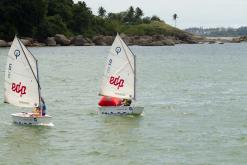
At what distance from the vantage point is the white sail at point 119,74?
51.4 m

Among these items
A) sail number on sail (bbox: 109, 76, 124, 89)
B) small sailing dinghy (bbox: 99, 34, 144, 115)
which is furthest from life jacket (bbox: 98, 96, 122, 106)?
sail number on sail (bbox: 109, 76, 124, 89)

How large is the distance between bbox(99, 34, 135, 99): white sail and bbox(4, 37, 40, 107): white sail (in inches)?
319

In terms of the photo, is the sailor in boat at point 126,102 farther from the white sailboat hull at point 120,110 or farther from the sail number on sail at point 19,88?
the sail number on sail at point 19,88

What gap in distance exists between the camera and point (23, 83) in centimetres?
4566

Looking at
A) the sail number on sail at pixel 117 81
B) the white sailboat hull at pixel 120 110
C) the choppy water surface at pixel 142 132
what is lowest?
the choppy water surface at pixel 142 132

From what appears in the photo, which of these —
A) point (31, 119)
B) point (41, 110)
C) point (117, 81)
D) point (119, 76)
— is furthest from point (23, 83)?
point (119, 76)

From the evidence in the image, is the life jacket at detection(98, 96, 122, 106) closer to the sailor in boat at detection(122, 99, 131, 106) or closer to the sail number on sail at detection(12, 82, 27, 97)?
the sailor in boat at detection(122, 99, 131, 106)

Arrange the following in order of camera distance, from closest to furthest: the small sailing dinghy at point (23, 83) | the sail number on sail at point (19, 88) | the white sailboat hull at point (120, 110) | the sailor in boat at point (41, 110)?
the small sailing dinghy at point (23, 83) < the sailor in boat at point (41, 110) < the sail number on sail at point (19, 88) < the white sailboat hull at point (120, 110)

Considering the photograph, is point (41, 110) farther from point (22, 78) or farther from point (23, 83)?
point (22, 78)

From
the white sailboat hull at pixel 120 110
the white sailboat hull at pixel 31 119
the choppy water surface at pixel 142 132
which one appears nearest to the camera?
the choppy water surface at pixel 142 132

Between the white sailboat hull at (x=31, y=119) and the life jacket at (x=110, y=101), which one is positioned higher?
the life jacket at (x=110, y=101)

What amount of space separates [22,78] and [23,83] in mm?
360

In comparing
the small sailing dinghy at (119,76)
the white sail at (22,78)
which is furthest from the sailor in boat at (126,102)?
the white sail at (22,78)

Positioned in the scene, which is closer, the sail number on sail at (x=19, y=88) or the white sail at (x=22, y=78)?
the white sail at (x=22, y=78)
